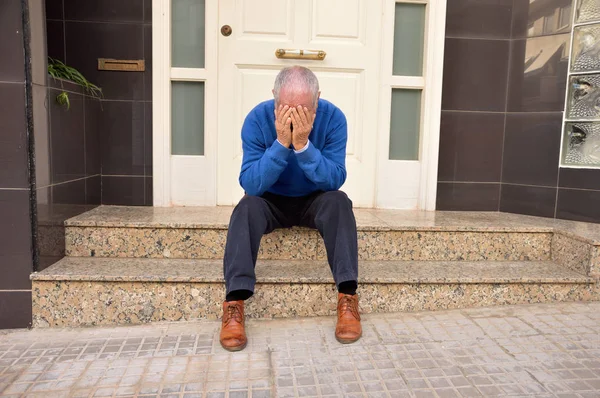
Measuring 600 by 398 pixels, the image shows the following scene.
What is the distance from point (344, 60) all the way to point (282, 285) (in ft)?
5.42

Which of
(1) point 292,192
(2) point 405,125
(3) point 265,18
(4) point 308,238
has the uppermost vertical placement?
(3) point 265,18

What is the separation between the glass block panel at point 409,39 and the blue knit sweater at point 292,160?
1262 millimetres

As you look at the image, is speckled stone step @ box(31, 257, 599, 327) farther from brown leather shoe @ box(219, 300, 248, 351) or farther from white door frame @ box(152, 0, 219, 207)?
white door frame @ box(152, 0, 219, 207)

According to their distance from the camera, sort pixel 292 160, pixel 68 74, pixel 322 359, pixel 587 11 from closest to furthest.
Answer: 1. pixel 322 359
2. pixel 292 160
3. pixel 68 74
4. pixel 587 11

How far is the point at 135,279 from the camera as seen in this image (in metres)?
2.08

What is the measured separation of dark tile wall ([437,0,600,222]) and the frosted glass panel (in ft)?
0.58

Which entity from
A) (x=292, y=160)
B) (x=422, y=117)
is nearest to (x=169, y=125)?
(x=292, y=160)

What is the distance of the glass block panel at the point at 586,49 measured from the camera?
9.21 ft

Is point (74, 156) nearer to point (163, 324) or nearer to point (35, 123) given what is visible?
point (35, 123)

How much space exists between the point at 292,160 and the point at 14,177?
119 centimetres

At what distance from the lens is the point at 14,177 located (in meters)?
1.99

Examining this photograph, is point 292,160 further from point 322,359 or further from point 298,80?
point 322,359

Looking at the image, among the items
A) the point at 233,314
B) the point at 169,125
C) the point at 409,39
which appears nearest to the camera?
the point at 233,314

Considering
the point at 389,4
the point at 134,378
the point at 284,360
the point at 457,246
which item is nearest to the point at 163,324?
the point at 134,378
